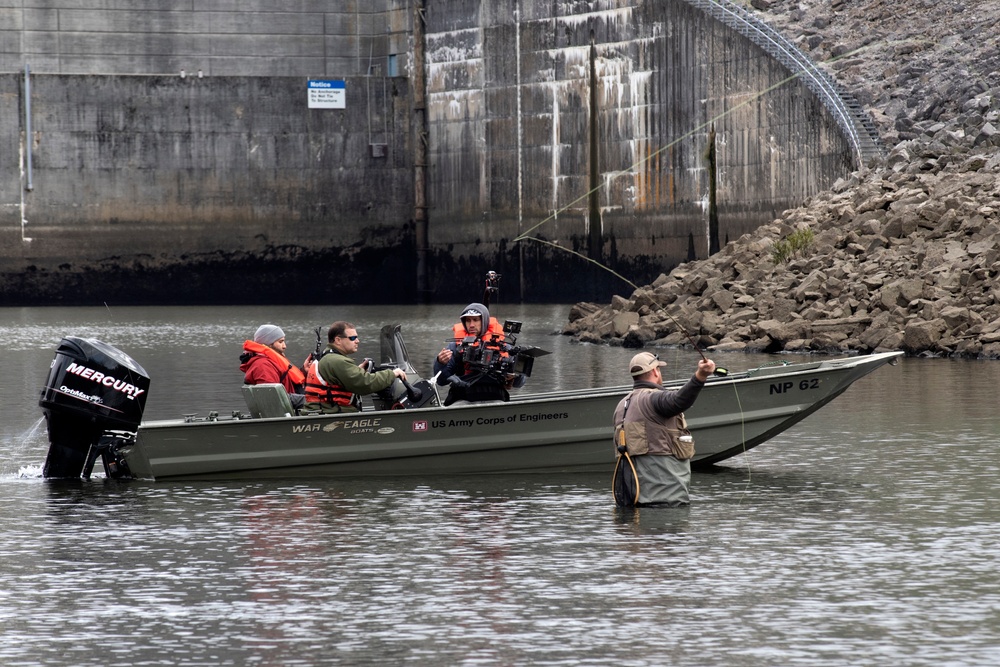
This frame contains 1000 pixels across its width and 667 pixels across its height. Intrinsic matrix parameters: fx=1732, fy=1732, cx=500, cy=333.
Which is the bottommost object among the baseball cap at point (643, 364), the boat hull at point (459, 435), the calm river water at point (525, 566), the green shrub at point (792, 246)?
the calm river water at point (525, 566)

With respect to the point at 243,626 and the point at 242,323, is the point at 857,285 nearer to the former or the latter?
the point at 242,323

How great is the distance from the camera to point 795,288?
101 ft

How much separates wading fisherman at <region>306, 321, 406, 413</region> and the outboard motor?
4.60 feet

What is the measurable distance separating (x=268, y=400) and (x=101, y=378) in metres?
1.35

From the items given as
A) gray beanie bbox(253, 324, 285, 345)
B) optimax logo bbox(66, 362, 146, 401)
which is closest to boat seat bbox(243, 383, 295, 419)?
gray beanie bbox(253, 324, 285, 345)

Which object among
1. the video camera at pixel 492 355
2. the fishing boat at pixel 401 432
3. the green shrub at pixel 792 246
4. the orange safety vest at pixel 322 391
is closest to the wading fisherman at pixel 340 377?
the orange safety vest at pixel 322 391

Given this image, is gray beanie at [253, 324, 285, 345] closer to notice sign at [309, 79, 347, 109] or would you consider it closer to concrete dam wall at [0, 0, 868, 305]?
concrete dam wall at [0, 0, 868, 305]

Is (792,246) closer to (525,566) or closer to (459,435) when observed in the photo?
(459,435)

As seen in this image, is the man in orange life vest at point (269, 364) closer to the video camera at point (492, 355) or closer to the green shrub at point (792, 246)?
the video camera at point (492, 355)

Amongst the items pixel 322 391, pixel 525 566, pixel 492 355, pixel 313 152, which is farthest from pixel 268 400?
pixel 313 152

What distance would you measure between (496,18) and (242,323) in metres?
13.3

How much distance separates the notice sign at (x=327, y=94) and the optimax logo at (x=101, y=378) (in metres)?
38.9

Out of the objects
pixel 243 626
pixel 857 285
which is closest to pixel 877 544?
pixel 243 626

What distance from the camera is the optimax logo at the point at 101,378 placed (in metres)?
13.6
